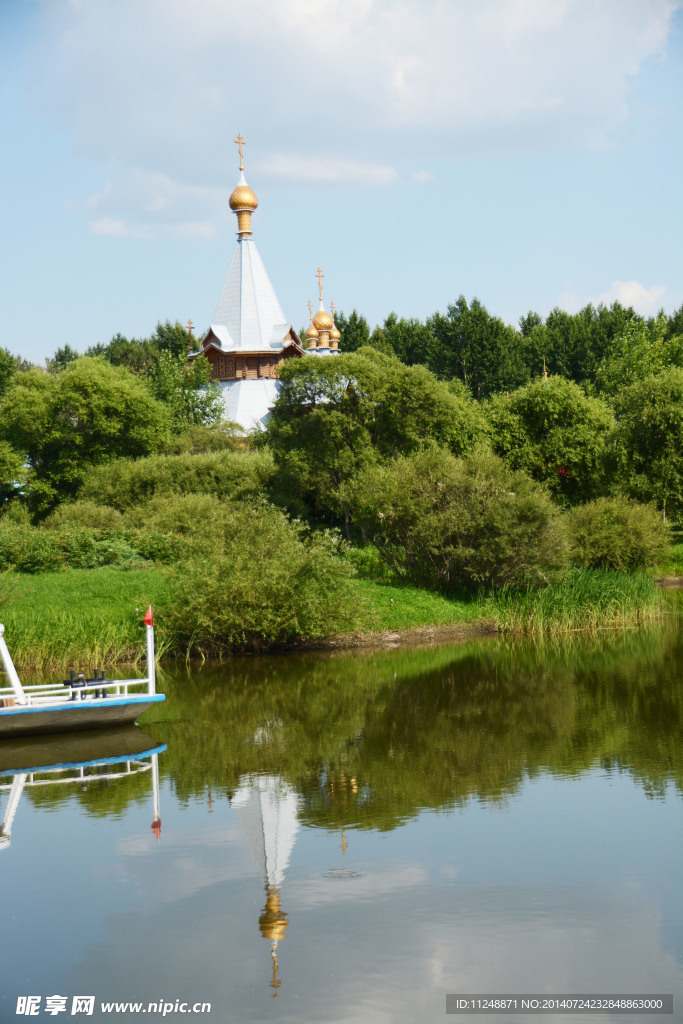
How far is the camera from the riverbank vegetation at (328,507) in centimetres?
2408

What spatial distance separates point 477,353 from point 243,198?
21.5 meters

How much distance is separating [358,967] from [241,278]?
56.8 meters

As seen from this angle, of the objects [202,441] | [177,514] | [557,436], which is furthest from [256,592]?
[557,436]

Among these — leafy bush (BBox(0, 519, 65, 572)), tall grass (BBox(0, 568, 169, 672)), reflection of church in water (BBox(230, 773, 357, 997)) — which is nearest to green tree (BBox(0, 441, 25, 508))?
leafy bush (BBox(0, 519, 65, 572))

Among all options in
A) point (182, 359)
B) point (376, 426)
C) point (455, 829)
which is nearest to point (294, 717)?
point (455, 829)

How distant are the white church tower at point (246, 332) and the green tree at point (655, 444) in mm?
23454

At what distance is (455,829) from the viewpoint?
11.1 m

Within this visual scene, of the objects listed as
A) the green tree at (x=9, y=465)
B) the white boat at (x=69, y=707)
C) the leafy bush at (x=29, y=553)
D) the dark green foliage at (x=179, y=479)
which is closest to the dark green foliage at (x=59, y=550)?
the leafy bush at (x=29, y=553)

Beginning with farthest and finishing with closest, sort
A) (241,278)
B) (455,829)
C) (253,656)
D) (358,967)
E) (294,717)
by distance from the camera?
(241,278), (253,656), (294,717), (455,829), (358,967)

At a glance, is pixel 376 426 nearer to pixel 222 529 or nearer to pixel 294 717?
pixel 222 529

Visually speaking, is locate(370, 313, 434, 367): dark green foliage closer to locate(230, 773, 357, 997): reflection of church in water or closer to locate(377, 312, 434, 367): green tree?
locate(377, 312, 434, 367): green tree

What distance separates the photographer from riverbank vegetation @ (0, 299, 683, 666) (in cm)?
2408

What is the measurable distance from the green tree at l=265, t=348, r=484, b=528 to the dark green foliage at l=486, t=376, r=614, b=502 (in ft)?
24.0

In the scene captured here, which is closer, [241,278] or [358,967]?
[358,967]
